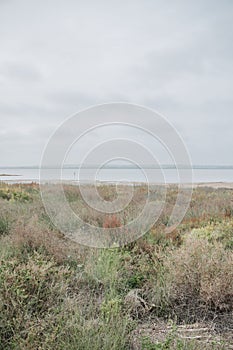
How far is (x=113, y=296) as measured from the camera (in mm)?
3955

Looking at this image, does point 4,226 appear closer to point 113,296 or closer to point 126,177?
point 113,296

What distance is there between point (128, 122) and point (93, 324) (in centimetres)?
513

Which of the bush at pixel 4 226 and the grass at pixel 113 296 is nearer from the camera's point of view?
the grass at pixel 113 296

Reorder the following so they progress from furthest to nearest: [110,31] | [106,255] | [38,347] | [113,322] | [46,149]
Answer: [110,31] < [46,149] < [106,255] < [113,322] < [38,347]

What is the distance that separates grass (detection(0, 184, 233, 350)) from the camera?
114 inches

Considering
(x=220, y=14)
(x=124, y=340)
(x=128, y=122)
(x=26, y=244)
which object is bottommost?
(x=124, y=340)

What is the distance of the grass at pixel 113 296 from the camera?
2902 mm

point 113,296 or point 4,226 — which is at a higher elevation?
point 4,226

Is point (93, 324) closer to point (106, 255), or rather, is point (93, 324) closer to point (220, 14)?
point (106, 255)

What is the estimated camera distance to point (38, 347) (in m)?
2.75

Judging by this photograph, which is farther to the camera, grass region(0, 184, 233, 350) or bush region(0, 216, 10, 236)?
bush region(0, 216, 10, 236)

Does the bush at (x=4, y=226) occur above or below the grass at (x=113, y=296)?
above

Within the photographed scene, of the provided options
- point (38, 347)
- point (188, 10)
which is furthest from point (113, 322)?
point (188, 10)

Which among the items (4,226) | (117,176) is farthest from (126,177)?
(4,226)
